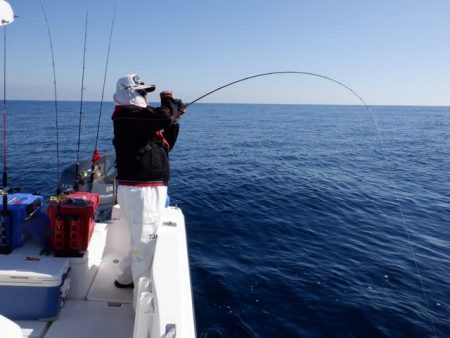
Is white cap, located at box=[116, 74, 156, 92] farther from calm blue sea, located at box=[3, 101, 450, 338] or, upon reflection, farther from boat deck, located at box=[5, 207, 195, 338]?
calm blue sea, located at box=[3, 101, 450, 338]

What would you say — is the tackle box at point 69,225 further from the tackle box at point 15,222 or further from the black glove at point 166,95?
the black glove at point 166,95

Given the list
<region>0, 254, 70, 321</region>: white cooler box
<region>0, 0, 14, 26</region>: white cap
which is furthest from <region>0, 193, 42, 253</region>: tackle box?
<region>0, 0, 14, 26</region>: white cap

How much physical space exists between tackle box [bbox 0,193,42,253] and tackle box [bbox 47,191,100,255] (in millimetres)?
252

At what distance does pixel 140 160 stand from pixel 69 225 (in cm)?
106

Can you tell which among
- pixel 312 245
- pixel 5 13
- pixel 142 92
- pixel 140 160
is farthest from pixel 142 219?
pixel 312 245

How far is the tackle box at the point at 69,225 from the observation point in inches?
138

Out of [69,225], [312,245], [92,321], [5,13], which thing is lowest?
[312,245]

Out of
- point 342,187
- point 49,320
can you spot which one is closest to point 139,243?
point 49,320

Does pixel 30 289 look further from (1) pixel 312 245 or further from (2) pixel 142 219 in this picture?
(1) pixel 312 245

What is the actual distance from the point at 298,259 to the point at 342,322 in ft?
7.12

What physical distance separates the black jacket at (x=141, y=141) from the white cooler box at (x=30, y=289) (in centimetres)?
107

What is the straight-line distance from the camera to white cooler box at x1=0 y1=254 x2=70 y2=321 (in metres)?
3.08

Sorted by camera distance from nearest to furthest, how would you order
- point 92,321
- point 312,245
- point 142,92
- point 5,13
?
point 5,13 < point 92,321 < point 142,92 < point 312,245

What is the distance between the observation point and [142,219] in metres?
3.34
